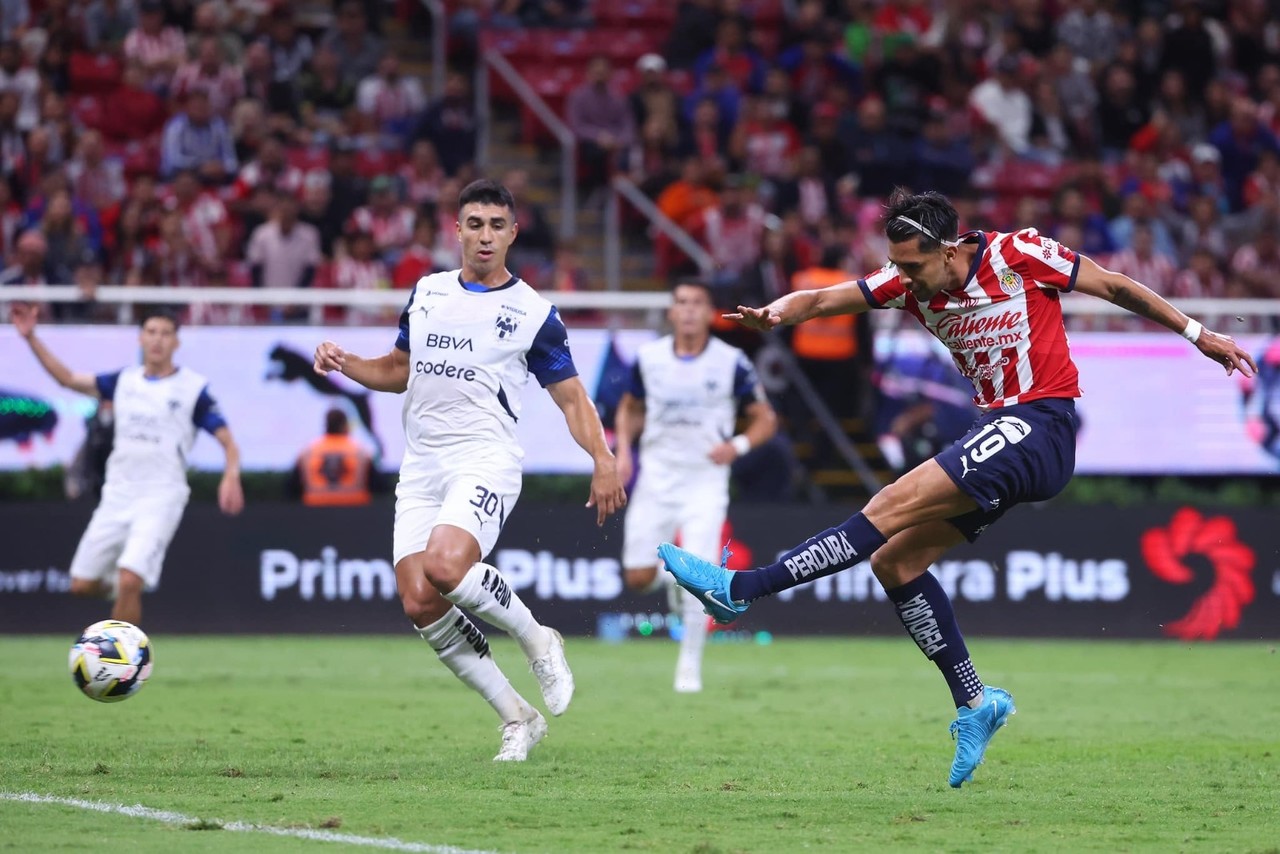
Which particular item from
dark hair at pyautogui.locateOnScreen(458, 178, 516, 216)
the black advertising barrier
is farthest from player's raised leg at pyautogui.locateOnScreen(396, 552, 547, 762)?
the black advertising barrier

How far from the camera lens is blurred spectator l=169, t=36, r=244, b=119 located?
66.6 ft

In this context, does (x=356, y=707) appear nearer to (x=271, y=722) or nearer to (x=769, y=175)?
(x=271, y=722)

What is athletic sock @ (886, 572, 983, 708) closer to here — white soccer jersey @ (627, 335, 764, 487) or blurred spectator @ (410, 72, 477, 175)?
white soccer jersey @ (627, 335, 764, 487)

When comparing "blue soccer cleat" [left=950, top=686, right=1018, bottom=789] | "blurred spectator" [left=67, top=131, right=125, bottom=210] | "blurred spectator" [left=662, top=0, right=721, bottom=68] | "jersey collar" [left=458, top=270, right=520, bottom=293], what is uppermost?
"blurred spectator" [left=662, top=0, right=721, bottom=68]

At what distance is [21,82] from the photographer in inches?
781

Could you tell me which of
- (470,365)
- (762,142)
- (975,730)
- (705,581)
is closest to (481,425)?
(470,365)

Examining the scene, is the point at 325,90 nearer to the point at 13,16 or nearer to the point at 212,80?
the point at 212,80

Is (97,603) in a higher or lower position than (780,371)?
lower

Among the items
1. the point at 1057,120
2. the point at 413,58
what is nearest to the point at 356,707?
the point at 413,58

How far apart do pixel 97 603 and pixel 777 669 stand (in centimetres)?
651

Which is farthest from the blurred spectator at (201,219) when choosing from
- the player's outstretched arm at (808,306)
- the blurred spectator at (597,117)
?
the player's outstretched arm at (808,306)

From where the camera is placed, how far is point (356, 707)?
11.6 meters

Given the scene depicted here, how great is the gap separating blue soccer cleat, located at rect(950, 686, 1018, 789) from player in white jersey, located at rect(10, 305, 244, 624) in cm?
652

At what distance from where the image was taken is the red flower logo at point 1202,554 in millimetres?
17781
